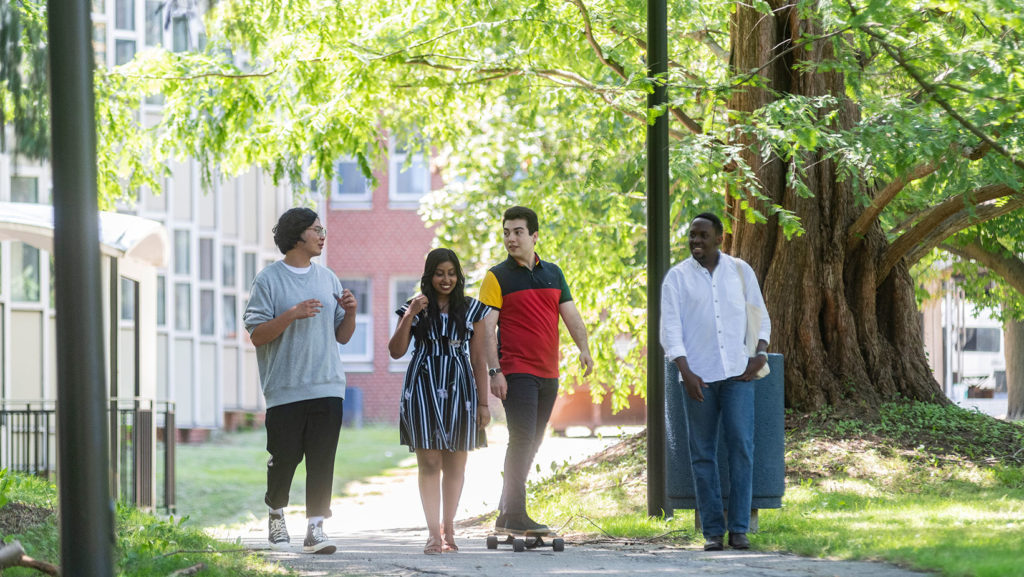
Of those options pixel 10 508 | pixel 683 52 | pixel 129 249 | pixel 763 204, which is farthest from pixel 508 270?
pixel 683 52

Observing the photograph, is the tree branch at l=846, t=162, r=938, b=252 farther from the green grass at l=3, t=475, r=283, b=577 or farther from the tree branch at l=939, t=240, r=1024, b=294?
the green grass at l=3, t=475, r=283, b=577

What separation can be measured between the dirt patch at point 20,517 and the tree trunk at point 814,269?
7134mm

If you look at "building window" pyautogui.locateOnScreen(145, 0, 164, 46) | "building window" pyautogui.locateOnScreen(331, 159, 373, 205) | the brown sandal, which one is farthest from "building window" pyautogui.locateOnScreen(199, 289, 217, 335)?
"building window" pyautogui.locateOnScreen(145, 0, 164, 46)

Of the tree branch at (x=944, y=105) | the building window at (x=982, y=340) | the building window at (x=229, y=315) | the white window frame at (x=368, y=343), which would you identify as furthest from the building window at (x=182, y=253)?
the tree branch at (x=944, y=105)

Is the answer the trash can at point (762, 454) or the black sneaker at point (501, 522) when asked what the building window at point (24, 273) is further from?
the trash can at point (762, 454)

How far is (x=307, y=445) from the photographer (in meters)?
7.82

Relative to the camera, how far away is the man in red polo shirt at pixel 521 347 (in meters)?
8.13

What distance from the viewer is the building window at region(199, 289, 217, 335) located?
29406 mm

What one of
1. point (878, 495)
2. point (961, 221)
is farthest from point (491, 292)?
point (961, 221)

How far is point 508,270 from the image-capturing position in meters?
8.27

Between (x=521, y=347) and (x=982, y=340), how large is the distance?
29.7m

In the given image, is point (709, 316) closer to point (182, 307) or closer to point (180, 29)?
point (180, 29)

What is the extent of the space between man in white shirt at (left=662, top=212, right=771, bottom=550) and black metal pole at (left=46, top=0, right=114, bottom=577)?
151 inches

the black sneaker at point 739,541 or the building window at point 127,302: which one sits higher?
the building window at point 127,302
